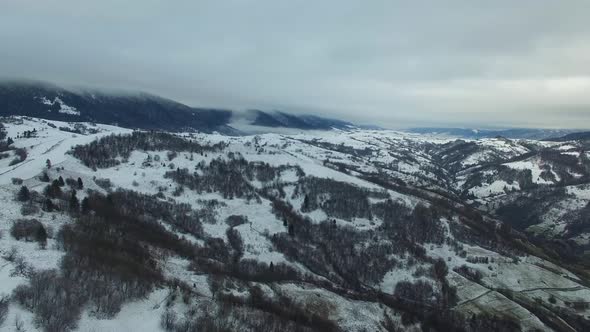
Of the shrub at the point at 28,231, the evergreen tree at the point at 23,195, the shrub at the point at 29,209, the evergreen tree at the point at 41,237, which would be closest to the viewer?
the evergreen tree at the point at 41,237

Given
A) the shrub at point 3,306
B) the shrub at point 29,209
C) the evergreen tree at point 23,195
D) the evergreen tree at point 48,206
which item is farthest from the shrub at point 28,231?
the shrub at point 3,306

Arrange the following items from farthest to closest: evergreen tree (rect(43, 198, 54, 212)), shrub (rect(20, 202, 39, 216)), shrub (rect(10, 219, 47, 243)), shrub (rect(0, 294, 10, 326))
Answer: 1. evergreen tree (rect(43, 198, 54, 212))
2. shrub (rect(20, 202, 39, 216))
3. shrub (rect(10, 219, 47, 243))
4. shrub (rect(0, 294, 10, 326))

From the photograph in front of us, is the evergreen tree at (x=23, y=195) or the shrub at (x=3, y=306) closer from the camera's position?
the shrub at (x=3, y=306)

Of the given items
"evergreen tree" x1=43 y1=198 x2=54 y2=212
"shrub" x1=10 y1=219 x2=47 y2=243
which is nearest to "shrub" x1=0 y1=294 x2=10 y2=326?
"shrub" x1=10 y1=219 x2=47 y2=243

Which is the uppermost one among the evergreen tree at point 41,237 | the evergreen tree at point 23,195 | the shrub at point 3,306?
the evergreen tree at point 23,195

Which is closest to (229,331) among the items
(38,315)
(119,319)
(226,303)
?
(226,303)

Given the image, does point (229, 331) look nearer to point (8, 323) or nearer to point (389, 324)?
point (8, 323)

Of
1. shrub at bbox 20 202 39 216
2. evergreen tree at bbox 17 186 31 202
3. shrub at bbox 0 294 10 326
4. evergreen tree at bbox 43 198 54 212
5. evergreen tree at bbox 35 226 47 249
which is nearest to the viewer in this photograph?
shrub at bbox 0 294 10 326

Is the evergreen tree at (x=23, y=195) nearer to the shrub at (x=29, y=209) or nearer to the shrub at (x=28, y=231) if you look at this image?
the shrub at (x=29, y=209)

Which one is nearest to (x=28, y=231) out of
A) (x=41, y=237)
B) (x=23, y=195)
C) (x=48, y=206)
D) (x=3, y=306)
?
(x=41, y=237)

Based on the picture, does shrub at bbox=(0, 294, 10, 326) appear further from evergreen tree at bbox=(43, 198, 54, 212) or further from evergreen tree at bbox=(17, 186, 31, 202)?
evergreen tree at bbox=(17, 186, 31, 202)

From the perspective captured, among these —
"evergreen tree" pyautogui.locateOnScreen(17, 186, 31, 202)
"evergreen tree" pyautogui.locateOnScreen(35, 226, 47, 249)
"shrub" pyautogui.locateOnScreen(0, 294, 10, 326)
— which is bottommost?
"shrub" pyautogui.locateOnScreen(0, 294, 10, 326)

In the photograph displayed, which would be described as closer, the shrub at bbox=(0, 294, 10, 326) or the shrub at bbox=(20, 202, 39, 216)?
the shrub at bbox=(0, 294, 10, 326)
